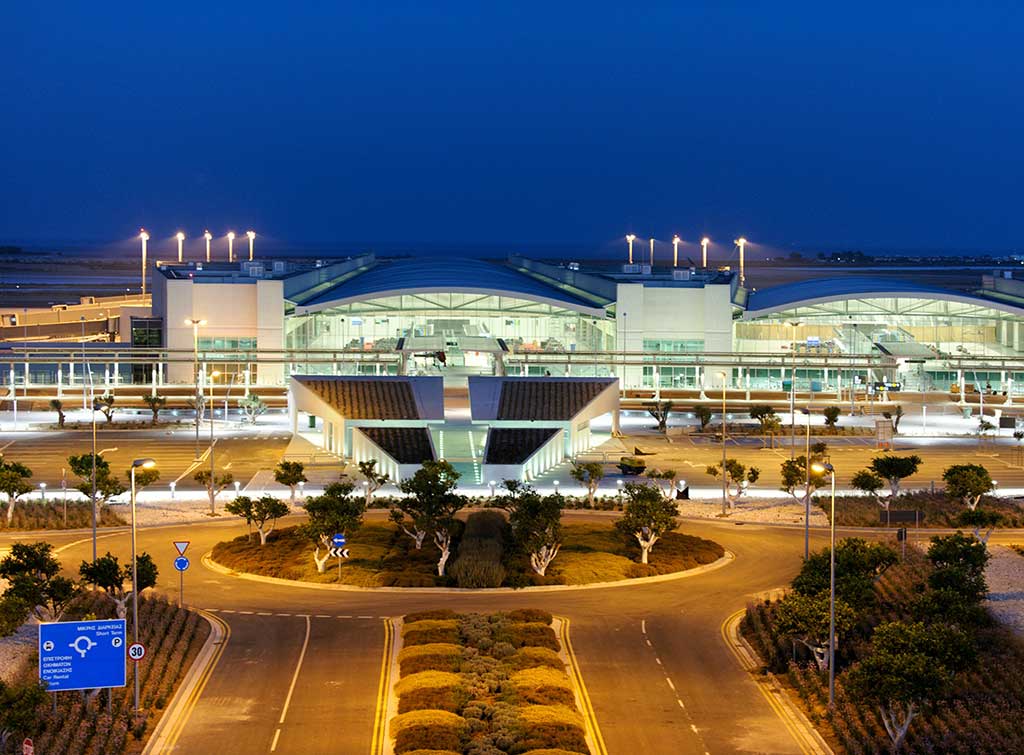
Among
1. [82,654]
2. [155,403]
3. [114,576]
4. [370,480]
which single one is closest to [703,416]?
[370,480]

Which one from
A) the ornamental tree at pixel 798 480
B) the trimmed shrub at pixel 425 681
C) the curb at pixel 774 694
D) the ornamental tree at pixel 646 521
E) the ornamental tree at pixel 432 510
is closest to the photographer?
the curb at pixel 774 694

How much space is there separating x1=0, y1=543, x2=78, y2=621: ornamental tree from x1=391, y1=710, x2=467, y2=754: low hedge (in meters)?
9.81

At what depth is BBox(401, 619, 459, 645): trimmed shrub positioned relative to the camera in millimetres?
38156

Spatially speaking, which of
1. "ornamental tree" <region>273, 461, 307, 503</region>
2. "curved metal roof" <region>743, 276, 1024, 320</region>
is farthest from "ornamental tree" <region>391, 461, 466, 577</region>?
"curved metal roof" <region>743, 276, 1024, 320</region>

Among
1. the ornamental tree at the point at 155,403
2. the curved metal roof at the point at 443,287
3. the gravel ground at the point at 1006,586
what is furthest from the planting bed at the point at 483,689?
the curved metal roof at the point at 443,287

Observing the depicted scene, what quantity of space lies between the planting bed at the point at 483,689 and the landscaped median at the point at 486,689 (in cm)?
2

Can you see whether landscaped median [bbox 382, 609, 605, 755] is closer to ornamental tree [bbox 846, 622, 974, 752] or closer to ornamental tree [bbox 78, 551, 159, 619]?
ornamental tree [bbox 846, 622, 974, 752]

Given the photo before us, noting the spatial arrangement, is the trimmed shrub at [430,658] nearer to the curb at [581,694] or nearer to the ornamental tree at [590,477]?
the curb at [581,694]

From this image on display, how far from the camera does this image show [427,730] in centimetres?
3072

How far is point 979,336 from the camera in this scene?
108438 mm

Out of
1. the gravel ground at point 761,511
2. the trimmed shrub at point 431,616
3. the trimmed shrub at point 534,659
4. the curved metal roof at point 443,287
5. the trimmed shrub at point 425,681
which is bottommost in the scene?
the trimmed shrub at point 425,681

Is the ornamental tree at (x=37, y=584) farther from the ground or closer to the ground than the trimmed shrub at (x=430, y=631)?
farther from the ground

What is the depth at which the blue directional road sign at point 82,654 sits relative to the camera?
3012cm

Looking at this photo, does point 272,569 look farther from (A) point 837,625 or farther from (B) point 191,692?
(A) point 837,625
